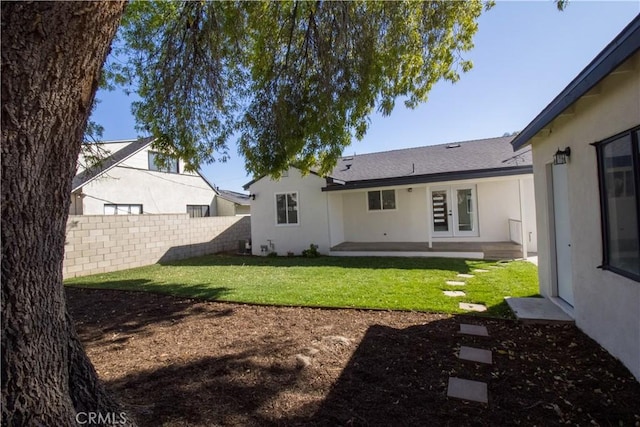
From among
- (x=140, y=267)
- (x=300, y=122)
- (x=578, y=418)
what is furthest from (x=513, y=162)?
(x=140, y=267)

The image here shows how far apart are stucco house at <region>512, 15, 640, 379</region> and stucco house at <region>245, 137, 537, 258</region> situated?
256 inches

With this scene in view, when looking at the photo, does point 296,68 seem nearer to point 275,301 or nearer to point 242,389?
point 275,301

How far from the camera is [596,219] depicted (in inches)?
153

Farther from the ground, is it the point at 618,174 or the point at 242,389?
the point at 618,174

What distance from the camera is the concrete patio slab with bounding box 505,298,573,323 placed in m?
4.71

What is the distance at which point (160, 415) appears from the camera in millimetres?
2697

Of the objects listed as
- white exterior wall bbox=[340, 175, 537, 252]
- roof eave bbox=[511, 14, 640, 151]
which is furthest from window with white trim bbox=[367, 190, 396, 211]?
roof eave bbox=[511, 14, 640, 151]

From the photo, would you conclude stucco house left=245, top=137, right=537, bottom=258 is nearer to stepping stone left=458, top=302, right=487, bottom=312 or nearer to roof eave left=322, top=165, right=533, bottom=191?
roof eave left=322, top=165, right=533, bottom=191

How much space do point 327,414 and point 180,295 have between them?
541cm

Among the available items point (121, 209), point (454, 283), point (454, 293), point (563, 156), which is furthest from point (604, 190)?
point (121, 209)

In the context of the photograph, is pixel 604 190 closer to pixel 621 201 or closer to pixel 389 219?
pixel 621 201

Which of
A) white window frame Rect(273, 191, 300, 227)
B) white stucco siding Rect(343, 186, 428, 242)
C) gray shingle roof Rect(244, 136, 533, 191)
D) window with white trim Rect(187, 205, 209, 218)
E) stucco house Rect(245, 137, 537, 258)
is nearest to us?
A: gray shingle roof Rect(244, 136, 533, 191)

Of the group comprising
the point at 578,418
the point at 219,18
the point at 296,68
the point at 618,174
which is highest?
the point at 219,18

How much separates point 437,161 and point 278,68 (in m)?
8.90
